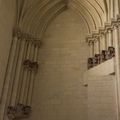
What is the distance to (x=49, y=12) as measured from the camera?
8445 millimetres

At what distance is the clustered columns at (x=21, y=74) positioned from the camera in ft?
21.9

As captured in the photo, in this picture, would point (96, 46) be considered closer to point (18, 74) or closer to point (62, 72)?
point (62, 72)

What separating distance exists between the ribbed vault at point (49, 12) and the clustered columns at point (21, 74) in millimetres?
384

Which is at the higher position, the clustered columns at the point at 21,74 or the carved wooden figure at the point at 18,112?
the clustered columns at the point at 21,74

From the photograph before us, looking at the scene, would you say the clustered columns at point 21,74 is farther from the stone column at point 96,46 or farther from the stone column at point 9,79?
the stone column at point 96,46

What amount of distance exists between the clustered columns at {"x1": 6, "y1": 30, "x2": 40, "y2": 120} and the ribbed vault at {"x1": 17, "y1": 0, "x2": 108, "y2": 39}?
384mm

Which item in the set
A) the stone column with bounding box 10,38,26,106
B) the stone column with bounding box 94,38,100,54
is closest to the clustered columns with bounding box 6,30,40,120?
the stone column with bounding box 10,38,26,106

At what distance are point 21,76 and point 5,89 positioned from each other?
2.15ft

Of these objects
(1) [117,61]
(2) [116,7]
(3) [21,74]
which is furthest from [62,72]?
(2) [116,7]

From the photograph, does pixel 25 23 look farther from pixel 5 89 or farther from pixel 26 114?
pixel 26 114

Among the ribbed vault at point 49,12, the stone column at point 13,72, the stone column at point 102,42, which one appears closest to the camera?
the stone column at point 13,72

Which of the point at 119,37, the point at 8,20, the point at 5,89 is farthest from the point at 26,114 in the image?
the point at 119,37

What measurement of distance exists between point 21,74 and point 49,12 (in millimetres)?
2503

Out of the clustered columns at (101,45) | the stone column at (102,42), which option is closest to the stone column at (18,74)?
the clustered columns at (101,45)
